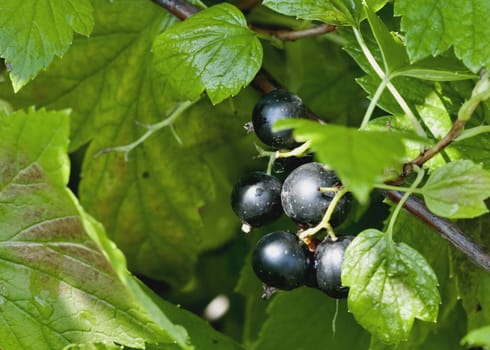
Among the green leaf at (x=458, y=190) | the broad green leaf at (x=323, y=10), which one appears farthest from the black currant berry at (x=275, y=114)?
the green leaf at (x=458, y=190)

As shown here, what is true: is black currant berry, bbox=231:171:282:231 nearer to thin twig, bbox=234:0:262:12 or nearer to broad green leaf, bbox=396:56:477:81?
broad green leaf, bbox=396:56:477:81

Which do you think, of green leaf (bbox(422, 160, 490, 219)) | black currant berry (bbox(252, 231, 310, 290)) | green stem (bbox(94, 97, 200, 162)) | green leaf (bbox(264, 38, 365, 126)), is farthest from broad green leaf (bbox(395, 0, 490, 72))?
green leaf (bbox(264, 38, 365, 126))

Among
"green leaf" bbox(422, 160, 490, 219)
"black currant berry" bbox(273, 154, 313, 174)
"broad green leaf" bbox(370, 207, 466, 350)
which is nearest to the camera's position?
"green leaf" bbox(422, 160, 490, 219)

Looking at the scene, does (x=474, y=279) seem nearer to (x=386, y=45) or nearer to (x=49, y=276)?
(x=386, y=45)

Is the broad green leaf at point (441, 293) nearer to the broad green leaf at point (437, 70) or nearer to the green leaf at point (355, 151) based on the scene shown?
the broad green leaf at point (437, 70)

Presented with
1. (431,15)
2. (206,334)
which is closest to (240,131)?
(206,334)

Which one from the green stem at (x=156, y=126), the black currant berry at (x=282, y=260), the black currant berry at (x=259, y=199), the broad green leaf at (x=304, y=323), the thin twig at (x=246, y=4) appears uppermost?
the thin twig at (x=246, y=4)

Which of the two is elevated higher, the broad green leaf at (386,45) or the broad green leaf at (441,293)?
the broad green leaf at (386,45)
